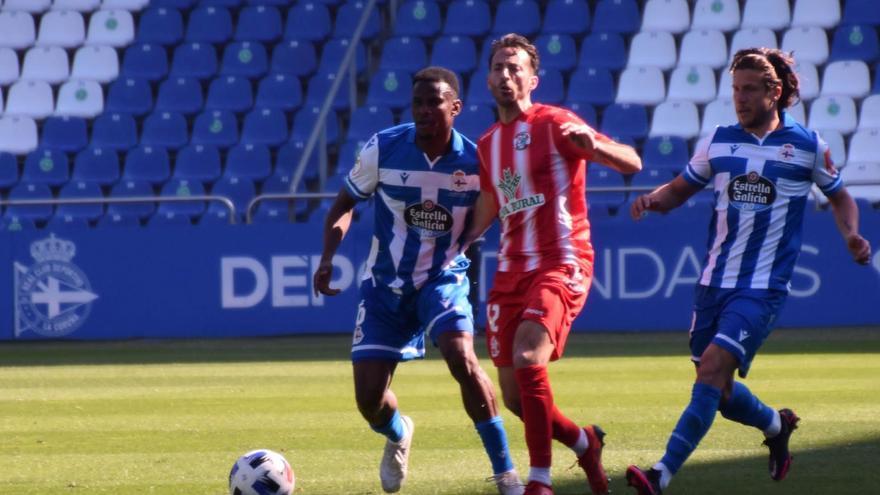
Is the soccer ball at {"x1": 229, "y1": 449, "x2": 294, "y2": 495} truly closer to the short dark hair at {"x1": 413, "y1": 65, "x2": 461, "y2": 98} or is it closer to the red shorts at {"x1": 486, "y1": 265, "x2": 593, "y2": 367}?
the red shorts at {"x1": 486, "y1": 265, "x2": 593, "y2": 367}

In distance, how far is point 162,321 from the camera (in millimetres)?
18344

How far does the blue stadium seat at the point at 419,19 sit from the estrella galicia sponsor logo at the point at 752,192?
15732 mm

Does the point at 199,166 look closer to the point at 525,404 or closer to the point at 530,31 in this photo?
the point at 530,31

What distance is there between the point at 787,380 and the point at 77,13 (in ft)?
50.5

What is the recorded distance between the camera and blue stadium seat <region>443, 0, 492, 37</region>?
22219 mm

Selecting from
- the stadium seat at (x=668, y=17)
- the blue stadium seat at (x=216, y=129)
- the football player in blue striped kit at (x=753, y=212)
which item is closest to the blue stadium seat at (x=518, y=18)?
the stadium seat at (x=668, y=17)

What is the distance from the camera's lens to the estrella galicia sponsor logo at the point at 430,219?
24.5 feet

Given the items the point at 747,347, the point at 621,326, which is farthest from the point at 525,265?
the point at 621,326

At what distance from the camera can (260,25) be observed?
23188mm

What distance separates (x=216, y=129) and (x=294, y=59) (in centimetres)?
173

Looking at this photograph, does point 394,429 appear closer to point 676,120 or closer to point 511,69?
point 511,69

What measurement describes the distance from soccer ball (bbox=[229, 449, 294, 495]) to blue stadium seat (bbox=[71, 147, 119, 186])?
597 inches

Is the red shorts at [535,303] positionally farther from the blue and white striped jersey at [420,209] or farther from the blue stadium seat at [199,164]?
the blue stadium seat at [199,164]

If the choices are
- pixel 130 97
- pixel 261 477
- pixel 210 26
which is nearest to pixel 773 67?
pixel 261 477
